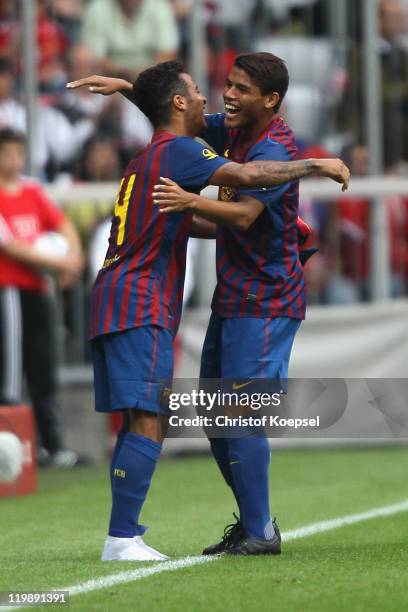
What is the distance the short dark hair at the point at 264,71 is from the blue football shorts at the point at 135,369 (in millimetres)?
1075

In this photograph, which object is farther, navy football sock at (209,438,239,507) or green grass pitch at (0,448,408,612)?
navy football sock at (209,438,239,507)

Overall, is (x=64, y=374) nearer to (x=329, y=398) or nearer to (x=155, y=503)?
(x=155, y=503)

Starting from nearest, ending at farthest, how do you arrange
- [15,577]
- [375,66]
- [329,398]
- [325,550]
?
1. [15,577]
2. [325,550]
3. [329,398]
4. [375,66]

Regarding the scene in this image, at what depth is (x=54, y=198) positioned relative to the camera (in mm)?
11570

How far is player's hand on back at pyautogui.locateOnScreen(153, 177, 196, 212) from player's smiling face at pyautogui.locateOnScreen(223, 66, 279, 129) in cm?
47

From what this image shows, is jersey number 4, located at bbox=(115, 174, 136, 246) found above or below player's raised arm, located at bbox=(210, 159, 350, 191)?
below

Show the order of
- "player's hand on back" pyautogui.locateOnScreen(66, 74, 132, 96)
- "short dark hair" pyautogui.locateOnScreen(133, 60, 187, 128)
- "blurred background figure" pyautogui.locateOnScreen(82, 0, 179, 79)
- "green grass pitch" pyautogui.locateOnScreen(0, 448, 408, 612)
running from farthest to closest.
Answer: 1. "blurred background figure" pyautogui.locateOnScreen(82, 0, 179, 79)
2. "player's hand on back" pyautogui.locateOnScreen(66, 74, 132, 96)
3. "short dark hair" pyautogui.locateOnScreen(133, 60, 187, 128)
4. "green grass pitch" pyautogui.locateOnScreen(0, 448, 408, 612)

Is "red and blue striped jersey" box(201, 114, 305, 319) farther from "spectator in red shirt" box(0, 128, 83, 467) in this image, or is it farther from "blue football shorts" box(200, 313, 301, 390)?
"spectator in red shirt" box(0, 128, 83, 467)

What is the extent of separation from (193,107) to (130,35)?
6.60 metres

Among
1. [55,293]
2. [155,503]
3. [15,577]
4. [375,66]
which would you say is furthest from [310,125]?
[15,577]

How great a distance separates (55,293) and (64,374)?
64 centimetres

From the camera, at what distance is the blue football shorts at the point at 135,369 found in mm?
5910

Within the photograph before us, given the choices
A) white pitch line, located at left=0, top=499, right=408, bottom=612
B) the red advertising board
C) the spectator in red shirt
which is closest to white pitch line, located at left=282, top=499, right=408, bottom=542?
white pitch line, located at left=0, top=499, right=408, bottom=612

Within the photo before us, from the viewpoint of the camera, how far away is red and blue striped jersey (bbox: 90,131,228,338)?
597 centimetres
